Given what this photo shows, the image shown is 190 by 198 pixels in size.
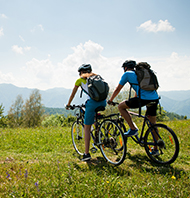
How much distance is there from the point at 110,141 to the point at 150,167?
1.24m

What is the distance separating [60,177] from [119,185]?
4.23 ft

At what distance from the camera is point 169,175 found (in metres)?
3.71

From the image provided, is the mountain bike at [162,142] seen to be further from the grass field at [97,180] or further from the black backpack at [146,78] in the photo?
the black backpack at [146,78]

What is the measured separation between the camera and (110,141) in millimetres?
4648

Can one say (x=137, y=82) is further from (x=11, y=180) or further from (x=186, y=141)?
(x=186, y=141)

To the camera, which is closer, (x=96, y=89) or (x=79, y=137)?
(x=96, y=89)

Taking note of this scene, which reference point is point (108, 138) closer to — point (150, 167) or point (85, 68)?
point (150, 167)

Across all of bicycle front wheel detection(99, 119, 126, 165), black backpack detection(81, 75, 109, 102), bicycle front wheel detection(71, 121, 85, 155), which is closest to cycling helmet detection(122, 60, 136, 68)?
black backpack detection(81, 75, 109, 102)

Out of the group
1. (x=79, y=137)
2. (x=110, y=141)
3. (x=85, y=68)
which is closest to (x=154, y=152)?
(x=110, y=141)

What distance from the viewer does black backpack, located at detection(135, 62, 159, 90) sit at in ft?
14.1

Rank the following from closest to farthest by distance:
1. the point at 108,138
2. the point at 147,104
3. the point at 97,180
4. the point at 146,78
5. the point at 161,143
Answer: the point at 97,180, the point at 146,78, the point at 161,143, the point at 147,104, the point at 108,138

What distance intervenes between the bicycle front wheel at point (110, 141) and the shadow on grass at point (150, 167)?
54cm

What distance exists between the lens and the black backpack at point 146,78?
14.1 ft

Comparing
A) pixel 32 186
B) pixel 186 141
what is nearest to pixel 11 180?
pixel 32 186
